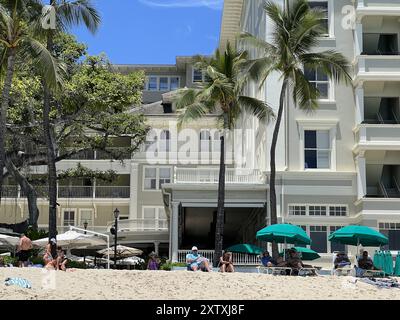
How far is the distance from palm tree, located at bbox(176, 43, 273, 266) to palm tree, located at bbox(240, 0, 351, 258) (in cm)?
107

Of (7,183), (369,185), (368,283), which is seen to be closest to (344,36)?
(369,185)

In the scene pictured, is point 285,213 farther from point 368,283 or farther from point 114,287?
point 114,287

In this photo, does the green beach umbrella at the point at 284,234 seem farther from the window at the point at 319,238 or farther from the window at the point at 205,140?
the window at the point at 205,140

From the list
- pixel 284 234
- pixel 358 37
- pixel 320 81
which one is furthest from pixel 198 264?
pixel 358 37

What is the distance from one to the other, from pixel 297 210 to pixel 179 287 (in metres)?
16.0

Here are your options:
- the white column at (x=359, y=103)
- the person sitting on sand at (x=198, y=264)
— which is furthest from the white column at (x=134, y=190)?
the person sitting on sand at (x=198, y=264)

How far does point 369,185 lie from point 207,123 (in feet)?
61.2

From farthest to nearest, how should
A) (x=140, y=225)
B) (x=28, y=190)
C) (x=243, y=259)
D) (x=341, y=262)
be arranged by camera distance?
(x=140, y=225) → (x=28, y=190) → (x=243, y=259) → (x=341, y=262)

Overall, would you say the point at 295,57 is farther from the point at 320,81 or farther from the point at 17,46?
the point at 17,46

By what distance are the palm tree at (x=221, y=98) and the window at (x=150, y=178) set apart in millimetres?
20026

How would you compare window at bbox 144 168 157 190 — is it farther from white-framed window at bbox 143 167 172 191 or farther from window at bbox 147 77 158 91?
window at bbox 147 77 158 91

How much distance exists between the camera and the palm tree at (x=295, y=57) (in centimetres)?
Answer: 3164

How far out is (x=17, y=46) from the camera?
91.0 ft

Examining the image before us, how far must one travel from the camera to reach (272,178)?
1249 inches
